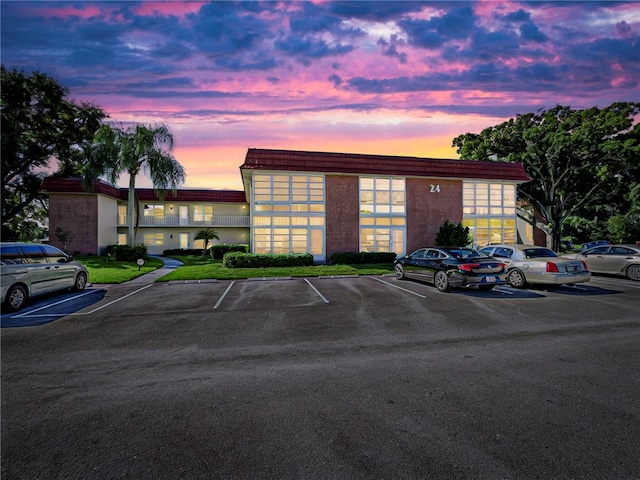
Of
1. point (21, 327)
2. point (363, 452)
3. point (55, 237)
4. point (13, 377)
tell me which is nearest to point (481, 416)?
point (363, 452)

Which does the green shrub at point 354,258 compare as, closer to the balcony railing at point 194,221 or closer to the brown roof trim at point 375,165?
the brown roof trim at point 375,165

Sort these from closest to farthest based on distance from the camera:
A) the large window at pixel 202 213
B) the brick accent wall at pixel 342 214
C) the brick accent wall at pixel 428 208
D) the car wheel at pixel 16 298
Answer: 1. the car wheel at pixel 16 298
2. the brick accent wall at pixel 342 214
3. the brick accent wall at pixel 428 208
4. the large window at pixel 202 213

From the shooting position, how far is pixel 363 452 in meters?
2.91

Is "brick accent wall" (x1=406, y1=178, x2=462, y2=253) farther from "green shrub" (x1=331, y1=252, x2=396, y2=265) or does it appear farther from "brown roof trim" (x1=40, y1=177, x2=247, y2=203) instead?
"brown roof trim" (x1=40, y1=177, x2=247, y2=203)

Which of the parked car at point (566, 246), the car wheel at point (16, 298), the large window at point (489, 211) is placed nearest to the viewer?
the car wheel at point (16, 298)

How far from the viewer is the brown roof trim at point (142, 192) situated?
88.3 ft

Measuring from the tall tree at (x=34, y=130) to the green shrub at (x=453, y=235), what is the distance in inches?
1215

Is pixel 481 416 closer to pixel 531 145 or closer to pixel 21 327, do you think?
pixel 21 327

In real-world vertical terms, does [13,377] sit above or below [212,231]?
below

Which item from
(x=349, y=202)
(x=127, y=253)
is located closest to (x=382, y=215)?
(x=349, y=202)

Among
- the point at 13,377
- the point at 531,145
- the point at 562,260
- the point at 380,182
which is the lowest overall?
the point at 13,377

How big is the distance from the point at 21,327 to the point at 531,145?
38819 mm

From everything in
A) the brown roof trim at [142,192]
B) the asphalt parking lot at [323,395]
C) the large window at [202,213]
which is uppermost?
the brown roof trim at [142,192]

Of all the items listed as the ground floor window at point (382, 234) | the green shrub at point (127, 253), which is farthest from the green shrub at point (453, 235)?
→ the green shrub at point (127, 253)
